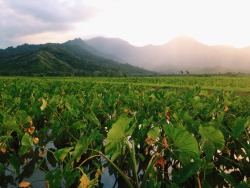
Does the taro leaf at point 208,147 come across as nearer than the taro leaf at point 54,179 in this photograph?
No

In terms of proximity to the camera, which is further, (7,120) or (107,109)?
(107,109)

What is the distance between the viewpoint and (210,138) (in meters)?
2.22

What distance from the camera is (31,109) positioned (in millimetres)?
4812

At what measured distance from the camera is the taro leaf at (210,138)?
7.09ft

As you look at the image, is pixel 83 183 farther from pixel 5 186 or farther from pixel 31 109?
pixel 31 109

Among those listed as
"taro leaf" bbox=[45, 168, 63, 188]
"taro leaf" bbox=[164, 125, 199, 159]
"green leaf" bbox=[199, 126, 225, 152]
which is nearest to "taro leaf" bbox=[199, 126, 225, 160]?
"green leaf" bbox=[199, 126, 225, 152]

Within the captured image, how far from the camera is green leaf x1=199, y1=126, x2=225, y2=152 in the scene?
7.09ft

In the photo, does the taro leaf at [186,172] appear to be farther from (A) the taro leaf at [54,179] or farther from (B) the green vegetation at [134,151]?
(A) the taro leaf at [54,179]

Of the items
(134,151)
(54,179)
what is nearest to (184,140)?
(134,151)

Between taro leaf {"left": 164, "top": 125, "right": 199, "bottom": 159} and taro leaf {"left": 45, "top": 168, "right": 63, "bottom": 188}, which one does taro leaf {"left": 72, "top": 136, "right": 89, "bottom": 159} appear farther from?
taro leaf {"left": 164, "top": 125, "right": 199, "bottom": 159}

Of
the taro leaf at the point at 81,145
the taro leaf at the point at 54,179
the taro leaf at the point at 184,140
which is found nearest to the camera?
the taro leaf at the point at 184,140

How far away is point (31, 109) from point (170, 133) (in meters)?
3.46

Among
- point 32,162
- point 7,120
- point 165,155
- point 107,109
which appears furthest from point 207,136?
point 107,109

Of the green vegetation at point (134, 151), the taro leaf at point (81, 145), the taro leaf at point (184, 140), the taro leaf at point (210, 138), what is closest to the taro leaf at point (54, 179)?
the green vegetation at point (134, 151)
